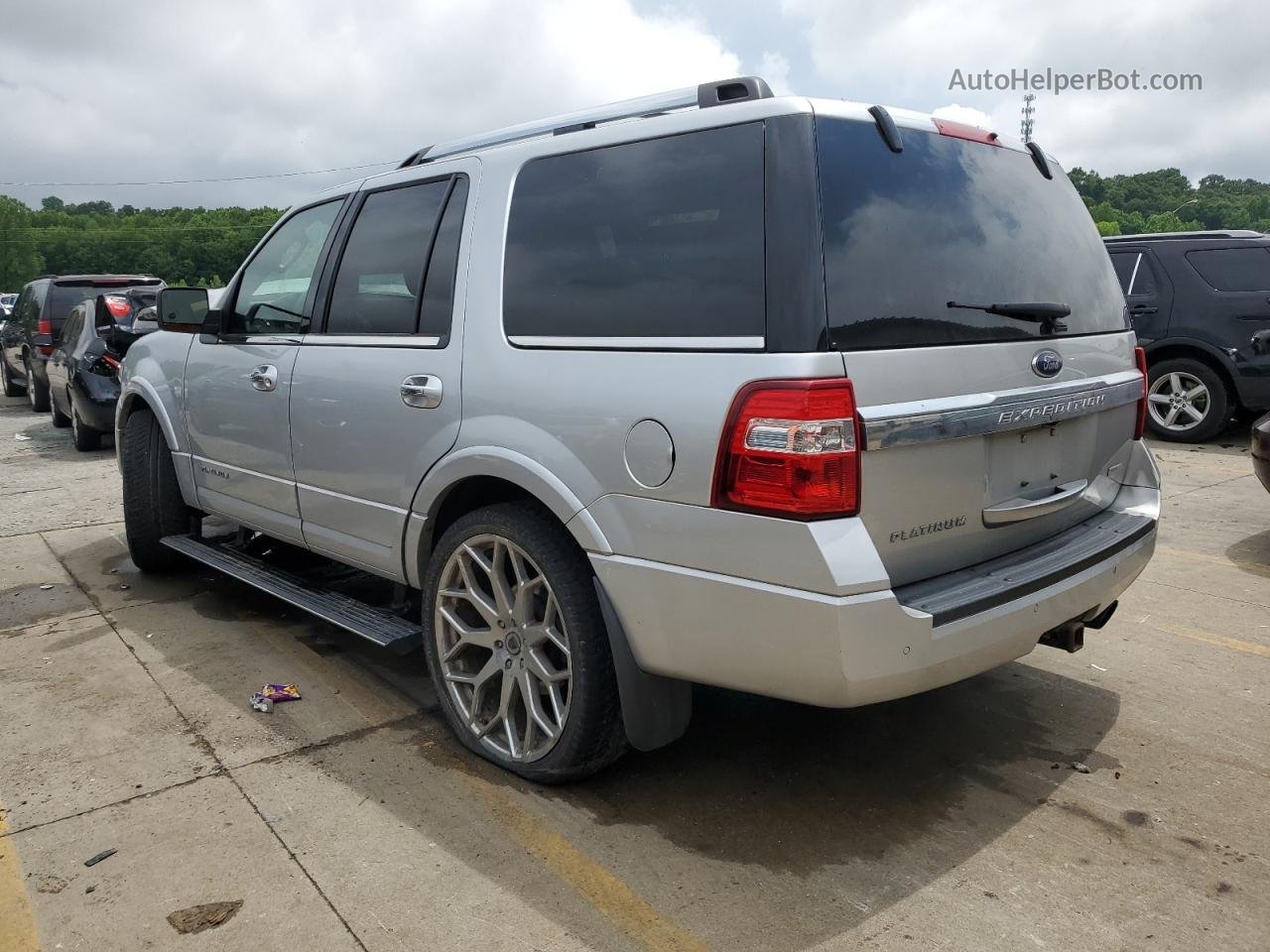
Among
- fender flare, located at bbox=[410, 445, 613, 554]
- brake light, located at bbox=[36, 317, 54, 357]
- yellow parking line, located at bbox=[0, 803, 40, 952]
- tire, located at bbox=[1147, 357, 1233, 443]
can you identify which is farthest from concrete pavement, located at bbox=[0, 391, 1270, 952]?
brake light, located at bbox=[36, 317, 54, 357]

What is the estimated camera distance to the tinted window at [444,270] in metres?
3.44

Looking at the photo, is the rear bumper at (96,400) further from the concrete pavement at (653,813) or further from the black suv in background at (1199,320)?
the black suv in background at (1199,320)

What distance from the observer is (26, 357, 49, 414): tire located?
14740 millimetres

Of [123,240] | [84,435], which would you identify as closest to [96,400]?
[84,435]

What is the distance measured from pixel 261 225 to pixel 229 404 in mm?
60721

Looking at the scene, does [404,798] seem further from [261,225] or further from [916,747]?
[261,225]

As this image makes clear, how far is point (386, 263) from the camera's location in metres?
3.79

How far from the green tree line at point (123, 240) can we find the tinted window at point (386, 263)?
193 ft

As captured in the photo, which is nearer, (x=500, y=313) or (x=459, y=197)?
(x=500, y=313)

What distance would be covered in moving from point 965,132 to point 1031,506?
3.73 feet

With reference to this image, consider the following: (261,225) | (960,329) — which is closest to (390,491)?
(960,329)

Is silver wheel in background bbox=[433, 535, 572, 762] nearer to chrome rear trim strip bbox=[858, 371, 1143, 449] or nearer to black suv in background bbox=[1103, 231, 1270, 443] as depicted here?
chrome rear trim strip bbox=[858, 371, 1143, 449]

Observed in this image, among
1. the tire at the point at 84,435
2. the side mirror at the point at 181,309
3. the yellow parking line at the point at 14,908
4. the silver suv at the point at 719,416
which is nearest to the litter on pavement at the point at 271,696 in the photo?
the silver suv at the point at 719,416

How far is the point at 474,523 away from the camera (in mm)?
3244
